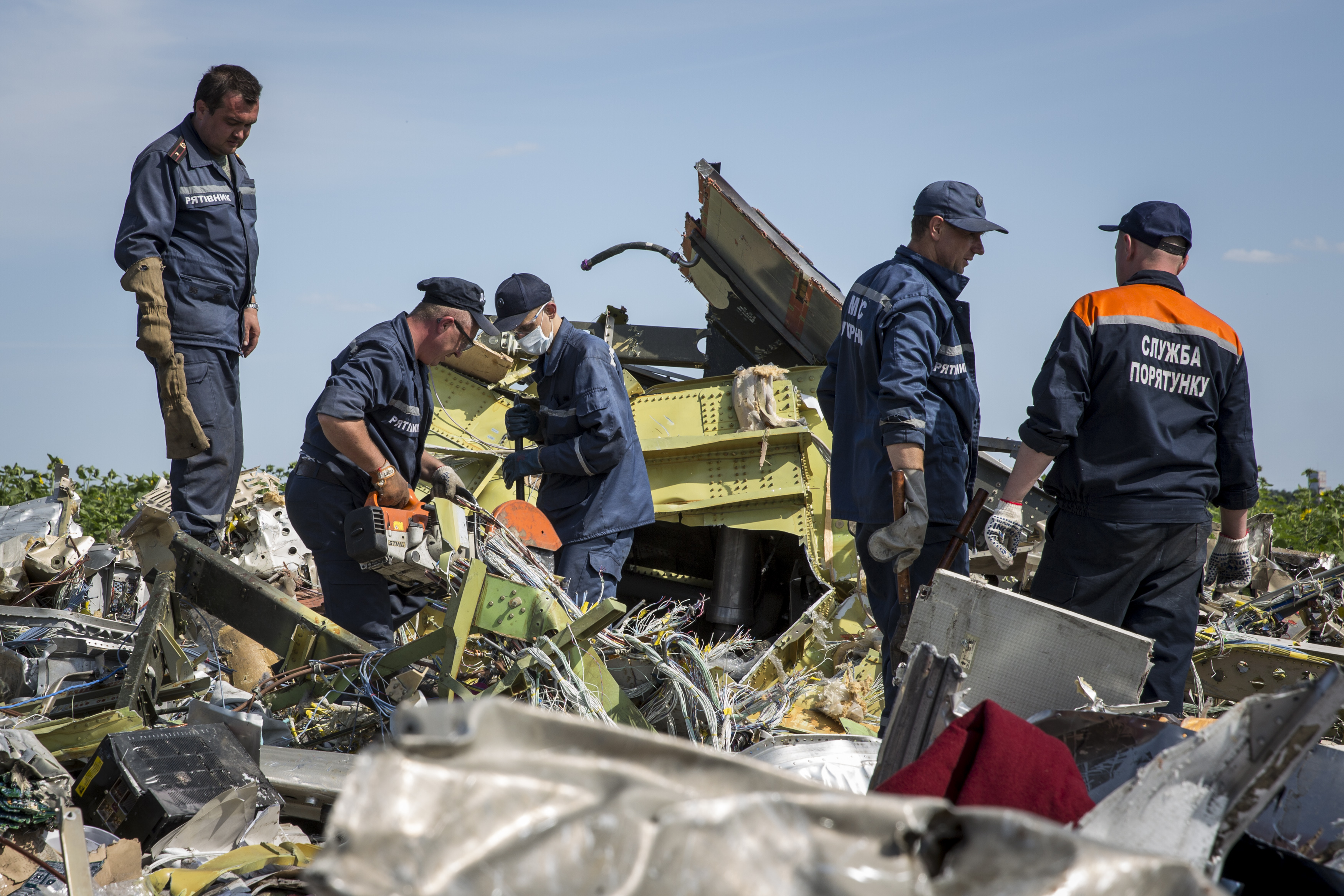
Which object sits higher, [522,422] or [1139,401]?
[1139,401]

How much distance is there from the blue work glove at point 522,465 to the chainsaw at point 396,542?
0.85m

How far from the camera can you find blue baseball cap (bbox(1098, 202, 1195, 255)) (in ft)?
11.8

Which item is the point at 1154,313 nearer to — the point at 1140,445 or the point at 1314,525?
the point at 1140,445

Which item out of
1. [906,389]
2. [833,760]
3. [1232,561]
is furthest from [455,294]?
[1232,561]

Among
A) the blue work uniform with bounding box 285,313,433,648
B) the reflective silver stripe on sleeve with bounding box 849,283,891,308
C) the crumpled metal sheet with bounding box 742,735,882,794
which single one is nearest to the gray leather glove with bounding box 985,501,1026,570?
the reflective silver stripe on sleeve with bounding box 849,283,891,308

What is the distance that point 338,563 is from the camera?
4238 millimetres

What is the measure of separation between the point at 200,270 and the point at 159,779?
2488 mm

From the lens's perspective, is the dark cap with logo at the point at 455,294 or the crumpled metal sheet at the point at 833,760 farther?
the dark cap with logo at the point at 455,294

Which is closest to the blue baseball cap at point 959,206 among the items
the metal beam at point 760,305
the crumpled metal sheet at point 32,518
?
the metal beam at point 760,305

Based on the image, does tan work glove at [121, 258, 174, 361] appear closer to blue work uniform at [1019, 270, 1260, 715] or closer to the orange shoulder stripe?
blue work uniform at [1019, 270, 1260, 715]

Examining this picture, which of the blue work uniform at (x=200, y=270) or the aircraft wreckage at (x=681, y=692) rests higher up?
the blue work uniform at (x=200, y=270)

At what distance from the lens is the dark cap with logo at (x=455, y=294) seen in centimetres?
432

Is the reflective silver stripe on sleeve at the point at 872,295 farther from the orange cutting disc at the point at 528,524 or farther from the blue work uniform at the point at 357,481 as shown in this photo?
the blue work uniform at the point at 357,481

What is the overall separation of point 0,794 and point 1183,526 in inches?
144
